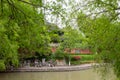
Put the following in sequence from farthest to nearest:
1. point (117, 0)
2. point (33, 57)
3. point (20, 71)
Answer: point (33, 57) → point (20, 71) → point (117, 0)

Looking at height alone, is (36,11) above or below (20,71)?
above

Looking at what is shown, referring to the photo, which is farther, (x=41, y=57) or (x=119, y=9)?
(x=41, y=57)

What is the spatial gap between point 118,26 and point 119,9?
1.40ft

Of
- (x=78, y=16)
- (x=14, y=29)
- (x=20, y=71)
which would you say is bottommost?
(x=20, y=71)

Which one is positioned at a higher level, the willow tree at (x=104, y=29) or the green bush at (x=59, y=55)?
the willow tree at (x=104, y=29)

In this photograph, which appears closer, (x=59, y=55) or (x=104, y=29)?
(x=104, y=29)

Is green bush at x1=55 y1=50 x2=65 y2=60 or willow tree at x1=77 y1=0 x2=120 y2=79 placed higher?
willow tree at x1=77 y1=0 x2=120 y2=79

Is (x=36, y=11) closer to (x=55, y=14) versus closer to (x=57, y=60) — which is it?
(x=55, y=14)

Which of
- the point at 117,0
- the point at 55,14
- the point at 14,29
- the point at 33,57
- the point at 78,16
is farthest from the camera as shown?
the point at 33,57

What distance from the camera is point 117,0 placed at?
20.5 ft

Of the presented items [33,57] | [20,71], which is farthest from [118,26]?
[33,57]

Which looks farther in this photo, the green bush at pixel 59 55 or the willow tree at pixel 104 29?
the green bush at pixel 59 55

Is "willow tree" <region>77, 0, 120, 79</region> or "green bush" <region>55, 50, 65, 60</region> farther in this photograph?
"green bush" <region>55, 50, 65, 60</region>

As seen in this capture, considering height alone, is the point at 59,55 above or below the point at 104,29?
below
